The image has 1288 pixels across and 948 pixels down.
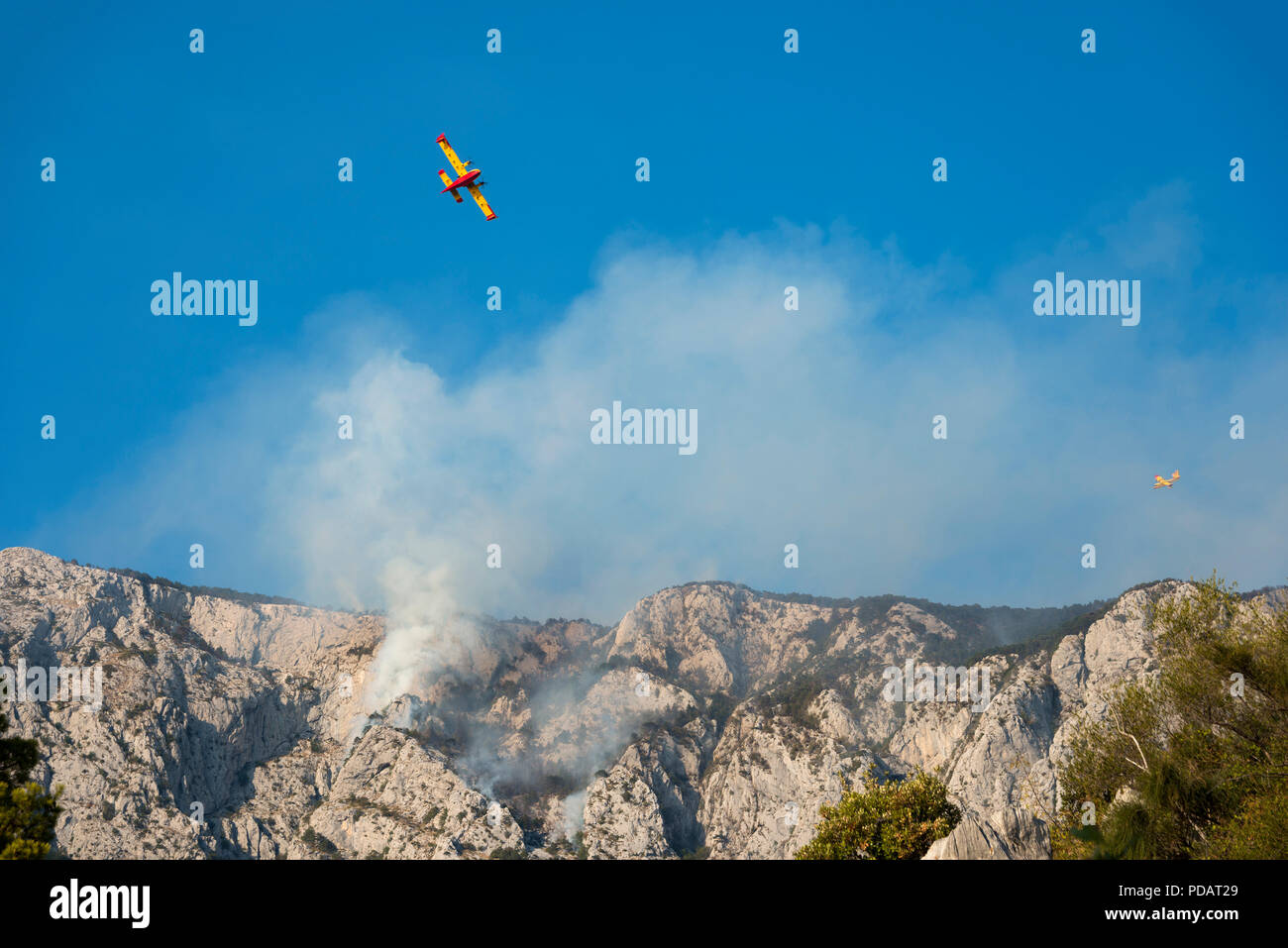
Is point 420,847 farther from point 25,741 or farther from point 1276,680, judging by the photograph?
point 1276,680

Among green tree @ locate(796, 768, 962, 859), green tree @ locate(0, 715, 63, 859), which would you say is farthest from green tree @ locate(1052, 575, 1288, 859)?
green tree @ locate(0, 715, 63, 859)

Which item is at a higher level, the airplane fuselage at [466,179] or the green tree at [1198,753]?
the airplane fuselage at [466,179]

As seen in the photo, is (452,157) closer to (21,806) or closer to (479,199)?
(479,199)

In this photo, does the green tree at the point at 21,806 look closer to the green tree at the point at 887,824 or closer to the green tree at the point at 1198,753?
the green tree at the point at 887,824

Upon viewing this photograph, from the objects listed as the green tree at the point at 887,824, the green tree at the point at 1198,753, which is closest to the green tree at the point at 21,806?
the green tree at the point at 887,824

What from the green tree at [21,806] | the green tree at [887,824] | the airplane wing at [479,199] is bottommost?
the green tree at [887,824]
